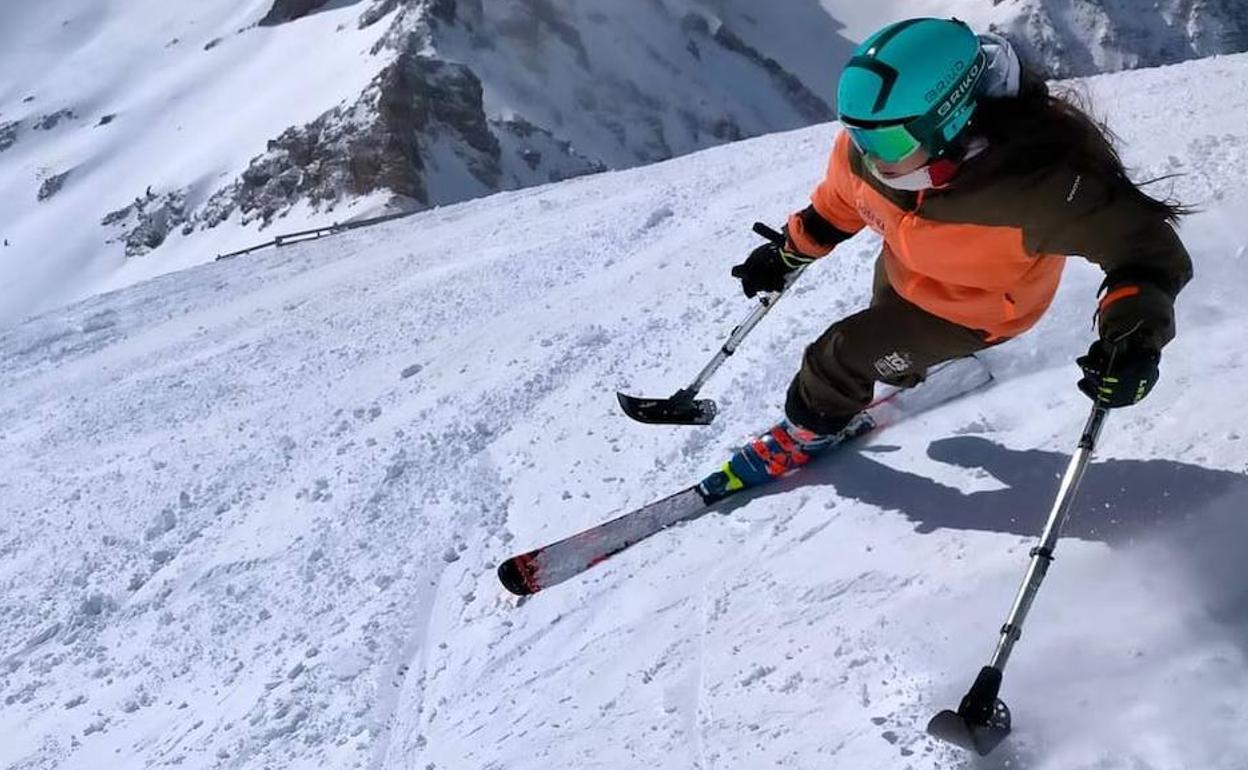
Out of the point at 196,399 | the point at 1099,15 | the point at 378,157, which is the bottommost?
the point at 1099,15

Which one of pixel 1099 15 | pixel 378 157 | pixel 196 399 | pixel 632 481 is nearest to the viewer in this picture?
pixel 632 481

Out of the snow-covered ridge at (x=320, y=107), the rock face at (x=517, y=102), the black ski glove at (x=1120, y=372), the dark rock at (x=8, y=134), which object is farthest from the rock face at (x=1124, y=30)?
the black ski glove at (x=1120, y=372)

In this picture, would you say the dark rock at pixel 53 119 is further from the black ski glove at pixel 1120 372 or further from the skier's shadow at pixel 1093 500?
the black ski glove at pixel 1120 372

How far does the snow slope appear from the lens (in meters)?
3.78

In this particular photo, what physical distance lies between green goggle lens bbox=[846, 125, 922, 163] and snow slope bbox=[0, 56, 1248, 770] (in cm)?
150

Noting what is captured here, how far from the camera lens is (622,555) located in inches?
205

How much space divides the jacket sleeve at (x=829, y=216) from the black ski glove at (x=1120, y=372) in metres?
1.46

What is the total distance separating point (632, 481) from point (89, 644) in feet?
9.62

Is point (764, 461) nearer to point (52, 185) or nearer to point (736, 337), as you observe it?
point (736, 337)

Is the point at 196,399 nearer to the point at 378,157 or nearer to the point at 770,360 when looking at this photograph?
the point at 770,360

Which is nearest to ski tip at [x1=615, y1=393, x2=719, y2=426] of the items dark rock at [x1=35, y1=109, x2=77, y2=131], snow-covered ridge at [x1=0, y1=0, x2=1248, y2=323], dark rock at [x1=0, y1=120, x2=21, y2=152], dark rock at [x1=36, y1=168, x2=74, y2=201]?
snow-covered ridge at [x1=0, y1=0, x2=1248, y2=323]

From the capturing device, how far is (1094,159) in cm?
374

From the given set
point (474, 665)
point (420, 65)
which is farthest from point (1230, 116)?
point (420, 65)

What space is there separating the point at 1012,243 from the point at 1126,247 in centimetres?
40
